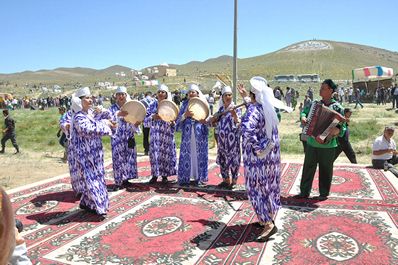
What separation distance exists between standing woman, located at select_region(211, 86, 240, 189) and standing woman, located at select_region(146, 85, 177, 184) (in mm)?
982

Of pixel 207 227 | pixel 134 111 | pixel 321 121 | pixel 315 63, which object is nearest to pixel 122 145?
pixel 134 111

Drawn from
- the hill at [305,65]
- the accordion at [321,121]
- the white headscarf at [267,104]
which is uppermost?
the hill at [305,65]

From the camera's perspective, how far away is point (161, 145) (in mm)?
7199

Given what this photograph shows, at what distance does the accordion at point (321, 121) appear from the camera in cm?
553

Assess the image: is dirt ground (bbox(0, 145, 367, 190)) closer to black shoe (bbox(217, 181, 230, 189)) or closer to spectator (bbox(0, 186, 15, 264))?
black shoe (bbox(217, 181, 230, 189))

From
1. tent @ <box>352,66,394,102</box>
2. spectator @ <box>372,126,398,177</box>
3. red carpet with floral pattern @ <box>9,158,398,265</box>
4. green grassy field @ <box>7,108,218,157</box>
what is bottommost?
green grassy field @ <box>7,108,218,157</box>

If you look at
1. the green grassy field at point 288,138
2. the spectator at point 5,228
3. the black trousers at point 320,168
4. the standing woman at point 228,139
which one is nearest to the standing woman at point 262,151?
the black trousers at point 320,168

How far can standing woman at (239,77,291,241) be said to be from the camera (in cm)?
432

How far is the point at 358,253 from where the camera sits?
13.5 ft

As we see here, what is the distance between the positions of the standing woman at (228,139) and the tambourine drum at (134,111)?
136 centimetres

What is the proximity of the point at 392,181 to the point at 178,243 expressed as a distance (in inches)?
189

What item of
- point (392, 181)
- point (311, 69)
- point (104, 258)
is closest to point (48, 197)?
point (104, 258)

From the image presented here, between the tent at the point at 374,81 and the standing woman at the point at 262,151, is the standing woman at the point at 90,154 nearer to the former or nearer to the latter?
the standing woman at the point at 262,151

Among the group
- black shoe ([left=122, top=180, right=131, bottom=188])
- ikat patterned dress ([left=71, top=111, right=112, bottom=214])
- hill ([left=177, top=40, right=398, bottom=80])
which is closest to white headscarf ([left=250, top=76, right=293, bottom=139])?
ikat patterned dress ([left=71, top=111, right=112, bottom=214])
